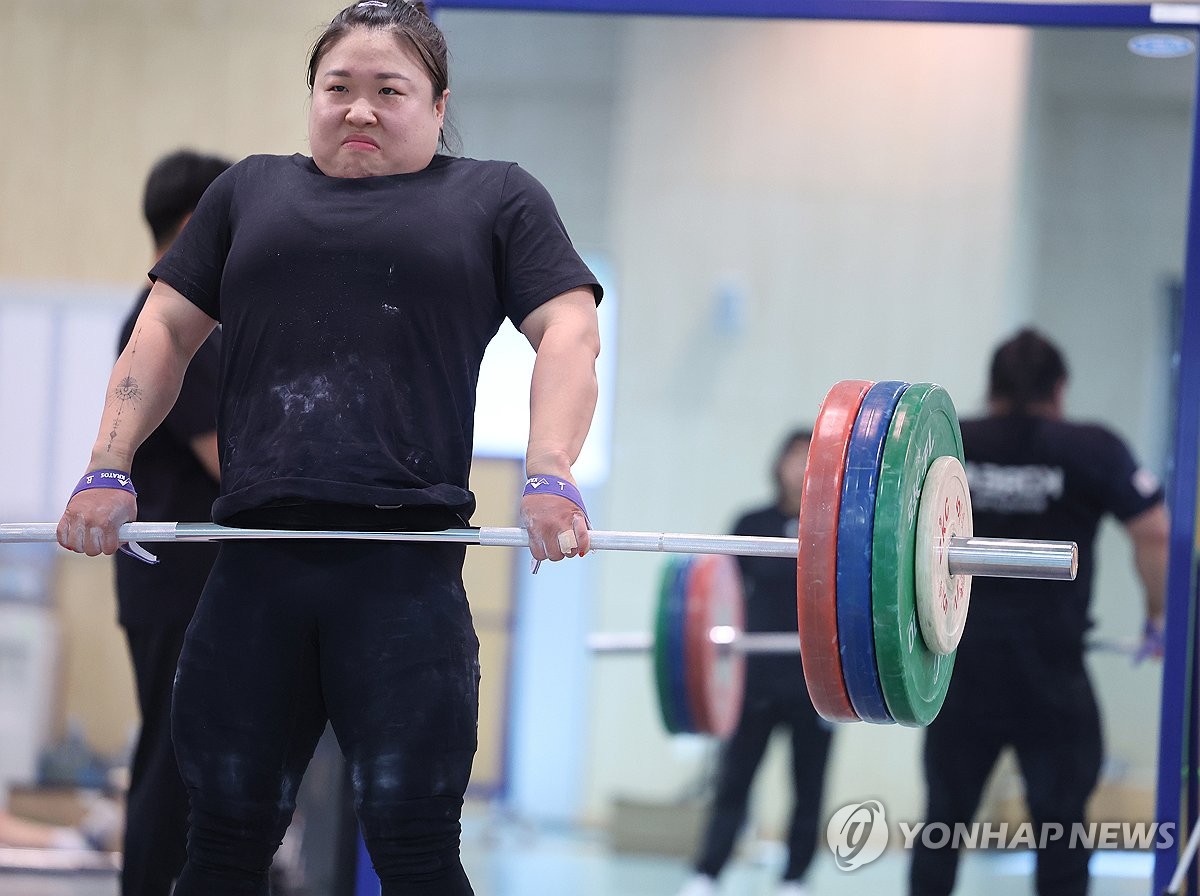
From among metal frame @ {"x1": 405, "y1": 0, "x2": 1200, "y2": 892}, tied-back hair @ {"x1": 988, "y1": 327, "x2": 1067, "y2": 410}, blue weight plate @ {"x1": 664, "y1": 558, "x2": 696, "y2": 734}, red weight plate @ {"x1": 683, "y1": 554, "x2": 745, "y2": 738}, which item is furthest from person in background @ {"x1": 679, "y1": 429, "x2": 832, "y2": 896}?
metal frame @ {"x1": 405, "y1": 0, "x2": 1200, "y2": 892}

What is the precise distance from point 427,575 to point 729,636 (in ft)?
6.13

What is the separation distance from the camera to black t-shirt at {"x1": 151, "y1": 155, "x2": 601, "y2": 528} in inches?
66.0

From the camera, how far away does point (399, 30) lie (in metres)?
1.83

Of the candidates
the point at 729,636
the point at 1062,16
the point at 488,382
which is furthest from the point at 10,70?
the point at 1062,16

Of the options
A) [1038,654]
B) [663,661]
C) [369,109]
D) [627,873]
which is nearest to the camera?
[369,109]

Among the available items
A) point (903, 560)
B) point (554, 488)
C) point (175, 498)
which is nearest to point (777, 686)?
point (175, 498)

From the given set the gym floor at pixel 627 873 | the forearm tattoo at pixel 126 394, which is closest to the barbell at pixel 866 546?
the forearm tattoo at pixel 126 394

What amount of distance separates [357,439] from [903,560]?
668 millimetres

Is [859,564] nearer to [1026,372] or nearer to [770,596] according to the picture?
[1026,372]

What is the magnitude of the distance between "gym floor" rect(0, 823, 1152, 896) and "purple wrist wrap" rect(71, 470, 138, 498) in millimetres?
1688

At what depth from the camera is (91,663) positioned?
15.0ft

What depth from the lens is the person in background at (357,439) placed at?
164 cm

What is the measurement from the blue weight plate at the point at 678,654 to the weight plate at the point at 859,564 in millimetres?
1534

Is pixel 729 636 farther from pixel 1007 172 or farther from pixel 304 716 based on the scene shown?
pixel 304 716
